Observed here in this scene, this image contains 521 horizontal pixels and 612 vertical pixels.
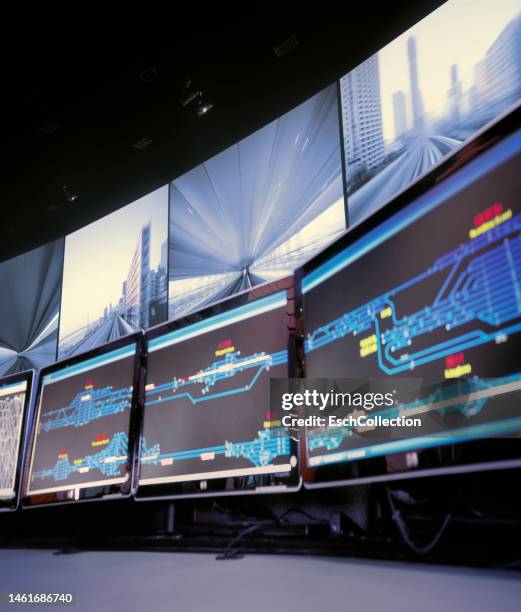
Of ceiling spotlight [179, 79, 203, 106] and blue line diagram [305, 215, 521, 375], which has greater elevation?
ceiling spotlight [179, 79, 203, 106]

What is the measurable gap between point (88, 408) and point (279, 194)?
1.38 meters

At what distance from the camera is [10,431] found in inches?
71.0

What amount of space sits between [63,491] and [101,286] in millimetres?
1921

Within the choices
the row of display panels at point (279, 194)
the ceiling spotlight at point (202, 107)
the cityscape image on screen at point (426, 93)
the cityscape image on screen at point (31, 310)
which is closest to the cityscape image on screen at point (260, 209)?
the row of display panels at point (279, 194)

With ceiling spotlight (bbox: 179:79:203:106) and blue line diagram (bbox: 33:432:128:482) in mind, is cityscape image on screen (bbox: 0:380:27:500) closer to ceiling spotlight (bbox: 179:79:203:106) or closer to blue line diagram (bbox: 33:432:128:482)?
blue line diagram (bbox: 33:432:128:482)

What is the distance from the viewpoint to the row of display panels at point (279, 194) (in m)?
1.86

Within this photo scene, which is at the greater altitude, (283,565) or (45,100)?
(45,100)

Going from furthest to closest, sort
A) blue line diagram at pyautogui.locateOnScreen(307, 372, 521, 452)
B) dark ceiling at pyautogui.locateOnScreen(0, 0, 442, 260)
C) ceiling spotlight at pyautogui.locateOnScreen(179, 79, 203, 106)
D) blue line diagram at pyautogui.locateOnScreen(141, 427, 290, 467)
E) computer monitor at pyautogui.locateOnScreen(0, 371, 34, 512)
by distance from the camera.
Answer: ceiling spotlight at pyautogui.locateOnScreen(179, 79, 203, 106)
dark ceiling at pyautogui.locateOnScreen(0, 0, 442, 260)
computer monitor at pyautogui.locateOnScreen(0, 371, 34, 512)
blue line diagram at pyautogui.locateOnScreen(141, 427, 290, 467)
blue line diagram at pyautogui.locateOnScreen(307, 372, 521, 452)

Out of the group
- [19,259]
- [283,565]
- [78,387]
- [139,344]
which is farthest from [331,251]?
[19,259]

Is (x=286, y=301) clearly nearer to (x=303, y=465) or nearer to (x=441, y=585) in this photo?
(x=303, y=465)

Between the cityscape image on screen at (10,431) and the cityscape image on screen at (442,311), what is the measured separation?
121cm

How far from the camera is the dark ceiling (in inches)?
96.3

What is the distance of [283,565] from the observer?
82 centimetres

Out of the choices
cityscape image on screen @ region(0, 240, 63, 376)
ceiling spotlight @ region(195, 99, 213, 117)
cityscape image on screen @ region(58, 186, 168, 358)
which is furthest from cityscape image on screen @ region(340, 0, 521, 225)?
cityscape image on screen @ region(0, 240, 63, 376)
